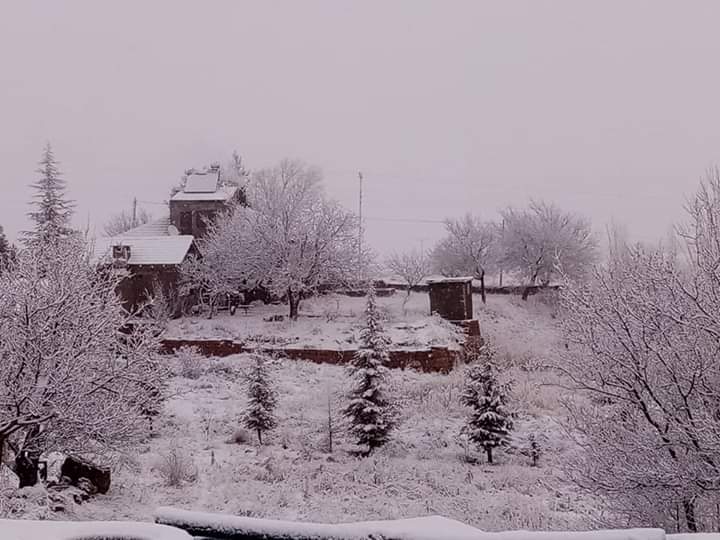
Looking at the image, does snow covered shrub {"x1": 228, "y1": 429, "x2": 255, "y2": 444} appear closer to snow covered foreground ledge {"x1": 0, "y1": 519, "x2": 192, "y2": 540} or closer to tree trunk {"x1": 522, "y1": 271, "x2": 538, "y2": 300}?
snow covered foreground ledge {"x1": 0, "y1": 519, "x2": 192, "y2": 540}

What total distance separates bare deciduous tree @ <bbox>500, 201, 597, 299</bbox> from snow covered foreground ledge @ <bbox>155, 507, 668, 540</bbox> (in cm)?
3386

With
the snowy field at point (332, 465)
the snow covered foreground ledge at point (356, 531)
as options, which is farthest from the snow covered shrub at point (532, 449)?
the snow covered foreground ledge at point (356, 531)

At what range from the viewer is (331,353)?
21.1 m

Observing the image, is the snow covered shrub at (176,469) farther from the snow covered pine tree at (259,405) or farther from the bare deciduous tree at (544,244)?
the bare deciduous tree at (544,244)

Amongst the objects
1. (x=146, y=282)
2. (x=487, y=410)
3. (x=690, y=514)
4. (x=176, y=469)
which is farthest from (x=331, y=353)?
(x=690, y=514)

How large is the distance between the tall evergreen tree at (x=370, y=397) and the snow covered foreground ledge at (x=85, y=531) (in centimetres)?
1095

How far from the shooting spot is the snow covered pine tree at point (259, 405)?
46.0ft

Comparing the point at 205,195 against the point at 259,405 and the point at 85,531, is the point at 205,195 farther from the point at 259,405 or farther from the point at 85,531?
the point at 85,531

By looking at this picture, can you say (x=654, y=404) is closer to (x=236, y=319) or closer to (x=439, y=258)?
(x=236, y=319)

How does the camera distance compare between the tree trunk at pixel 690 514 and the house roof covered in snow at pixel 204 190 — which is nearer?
the tree trunk at pixel 690 514

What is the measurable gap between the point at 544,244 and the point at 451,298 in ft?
46.3

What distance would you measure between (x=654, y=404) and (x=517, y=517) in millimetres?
3094

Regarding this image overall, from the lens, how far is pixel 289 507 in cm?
1024

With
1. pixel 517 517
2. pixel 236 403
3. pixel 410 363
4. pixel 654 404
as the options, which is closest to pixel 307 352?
pixel 410 363
